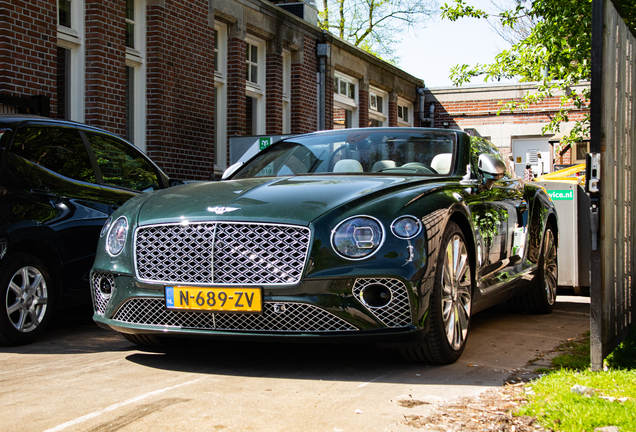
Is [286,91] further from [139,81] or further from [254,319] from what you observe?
[254,319]

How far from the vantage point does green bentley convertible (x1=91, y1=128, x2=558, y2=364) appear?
4074 millimetres

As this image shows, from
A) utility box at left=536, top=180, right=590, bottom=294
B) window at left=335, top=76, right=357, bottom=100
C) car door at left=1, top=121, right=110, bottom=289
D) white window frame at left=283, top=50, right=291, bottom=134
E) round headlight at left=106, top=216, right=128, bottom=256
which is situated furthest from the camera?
window at left=335, top=76, right=357, bottom=100

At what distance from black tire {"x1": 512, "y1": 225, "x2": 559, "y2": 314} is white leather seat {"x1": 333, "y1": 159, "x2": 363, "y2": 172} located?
91.9 inches

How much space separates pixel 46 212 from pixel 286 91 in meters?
12.2

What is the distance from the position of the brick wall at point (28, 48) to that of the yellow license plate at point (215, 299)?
6035 millimetres

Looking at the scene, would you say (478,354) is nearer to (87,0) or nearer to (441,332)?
(441,332)

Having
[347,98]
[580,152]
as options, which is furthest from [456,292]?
[580,152]

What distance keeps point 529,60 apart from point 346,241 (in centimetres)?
1000

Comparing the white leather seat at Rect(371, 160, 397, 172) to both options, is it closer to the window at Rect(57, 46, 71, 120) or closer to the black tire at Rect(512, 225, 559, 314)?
the black tire at Rect(512, 225, 559, 314)

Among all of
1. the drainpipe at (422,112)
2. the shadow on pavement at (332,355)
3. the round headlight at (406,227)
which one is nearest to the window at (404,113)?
the drainpipe at (422,112)

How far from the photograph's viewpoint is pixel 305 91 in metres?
18.1

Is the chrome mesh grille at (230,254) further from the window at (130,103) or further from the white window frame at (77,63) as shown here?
the window at (130,103)

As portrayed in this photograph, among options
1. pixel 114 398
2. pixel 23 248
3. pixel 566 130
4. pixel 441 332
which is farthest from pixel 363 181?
pixel 566 130

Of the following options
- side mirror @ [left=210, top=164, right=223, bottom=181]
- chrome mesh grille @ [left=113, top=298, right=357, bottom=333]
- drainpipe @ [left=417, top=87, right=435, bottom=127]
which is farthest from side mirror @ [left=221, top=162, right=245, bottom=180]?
drainpipe @ [left=417, top=87, right=435, bottom=127]
